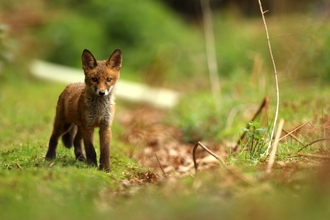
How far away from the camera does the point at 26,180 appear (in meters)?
4.75

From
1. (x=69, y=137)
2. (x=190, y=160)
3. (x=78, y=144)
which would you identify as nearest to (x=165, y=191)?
(x=78, y=144)

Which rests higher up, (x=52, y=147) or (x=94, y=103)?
(x=94, y=103)

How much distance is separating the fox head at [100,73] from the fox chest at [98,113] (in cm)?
14

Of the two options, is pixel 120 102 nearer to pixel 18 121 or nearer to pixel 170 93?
pixel 170 93

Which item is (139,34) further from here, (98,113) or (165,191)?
(165,191)

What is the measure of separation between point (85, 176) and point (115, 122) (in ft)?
16.9

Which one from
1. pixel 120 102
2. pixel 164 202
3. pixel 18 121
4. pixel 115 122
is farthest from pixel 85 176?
pixel 120 102

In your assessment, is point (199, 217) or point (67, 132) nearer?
point (199, 217)

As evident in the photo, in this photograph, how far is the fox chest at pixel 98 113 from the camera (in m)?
5.96

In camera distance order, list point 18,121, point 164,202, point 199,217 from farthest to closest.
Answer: point 18,121 < point 164,202 < point 199,217

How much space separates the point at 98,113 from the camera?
6000 millimetres

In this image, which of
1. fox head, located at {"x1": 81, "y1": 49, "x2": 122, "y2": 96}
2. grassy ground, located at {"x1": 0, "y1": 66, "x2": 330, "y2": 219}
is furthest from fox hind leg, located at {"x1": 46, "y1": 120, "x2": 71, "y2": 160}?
fox head, located at {"x1": 81, "y1": 49, "x2": 122, "y2": 96}

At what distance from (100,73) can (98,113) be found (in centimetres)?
44

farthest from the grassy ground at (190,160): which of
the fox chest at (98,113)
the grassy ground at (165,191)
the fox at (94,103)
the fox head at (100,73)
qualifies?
the fox head at (100,73)
